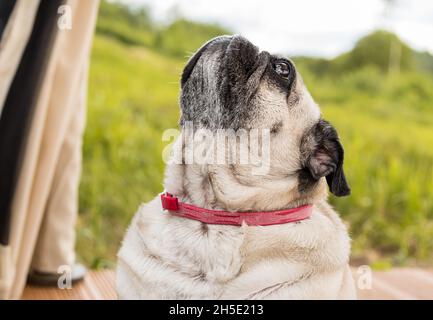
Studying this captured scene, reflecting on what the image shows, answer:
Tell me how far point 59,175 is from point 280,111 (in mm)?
1152

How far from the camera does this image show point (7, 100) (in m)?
2.17

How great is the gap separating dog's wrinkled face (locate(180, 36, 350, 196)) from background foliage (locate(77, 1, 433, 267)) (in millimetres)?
736

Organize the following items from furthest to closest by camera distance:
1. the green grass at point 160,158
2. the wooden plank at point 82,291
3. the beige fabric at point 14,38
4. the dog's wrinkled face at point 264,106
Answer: the green grass at point 160,158
the wooden plank at point 82,291
the beige fabric at point 14,38
the dog's wrinkled face at point 264,106

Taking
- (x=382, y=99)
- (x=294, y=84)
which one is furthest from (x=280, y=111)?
(x=382, y=99)

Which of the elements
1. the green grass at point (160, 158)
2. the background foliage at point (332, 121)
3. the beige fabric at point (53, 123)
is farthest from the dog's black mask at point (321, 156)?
the green grass at point (160, 158)

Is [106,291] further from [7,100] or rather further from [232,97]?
[232,97]

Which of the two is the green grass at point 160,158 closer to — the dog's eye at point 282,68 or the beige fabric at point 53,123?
the beige fabric at point 53,123

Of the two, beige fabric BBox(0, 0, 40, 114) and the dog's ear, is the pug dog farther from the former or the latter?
beige fabric BBox(0, 0, 40, 114)

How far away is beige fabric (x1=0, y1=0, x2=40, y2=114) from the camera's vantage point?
211cm

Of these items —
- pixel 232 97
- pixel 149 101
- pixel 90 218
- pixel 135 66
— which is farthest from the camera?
pixel 135 66

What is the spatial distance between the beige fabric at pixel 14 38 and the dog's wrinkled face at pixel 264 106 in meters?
0.65

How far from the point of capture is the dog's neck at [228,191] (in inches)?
69.7

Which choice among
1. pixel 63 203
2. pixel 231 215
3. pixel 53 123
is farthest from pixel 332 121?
pixel 231 215

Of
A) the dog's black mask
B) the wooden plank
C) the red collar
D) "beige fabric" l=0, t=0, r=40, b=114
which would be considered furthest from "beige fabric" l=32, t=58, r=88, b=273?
the dog's black mask
